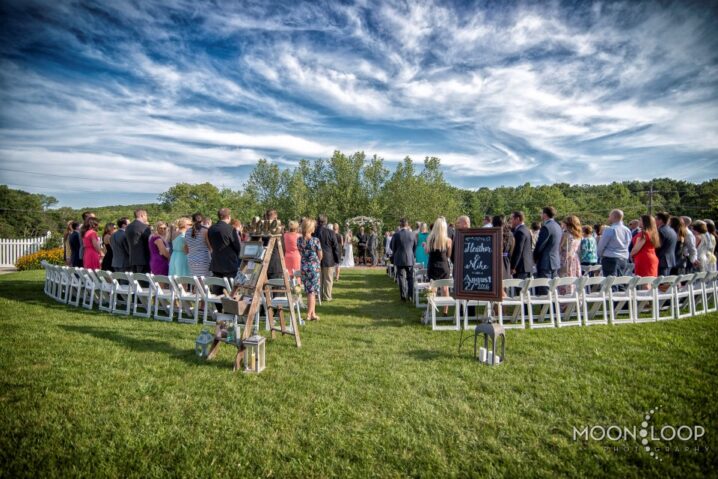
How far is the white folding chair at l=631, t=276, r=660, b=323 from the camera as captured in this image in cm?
654

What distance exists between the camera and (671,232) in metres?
7.72

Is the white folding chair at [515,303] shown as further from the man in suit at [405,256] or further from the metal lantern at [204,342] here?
the metal lantern at [204,342]

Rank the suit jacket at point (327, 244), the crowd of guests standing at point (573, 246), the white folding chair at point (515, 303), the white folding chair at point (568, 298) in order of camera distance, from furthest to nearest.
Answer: the suit jacket at point (327, 244), the crowd of guests standing at point (573, 246), the white folding chair at point (568, 298), the white folding chair at point (515, 303)

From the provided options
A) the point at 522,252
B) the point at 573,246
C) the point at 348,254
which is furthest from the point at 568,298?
the point at 348,254

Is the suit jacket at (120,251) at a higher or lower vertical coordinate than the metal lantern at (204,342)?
higher

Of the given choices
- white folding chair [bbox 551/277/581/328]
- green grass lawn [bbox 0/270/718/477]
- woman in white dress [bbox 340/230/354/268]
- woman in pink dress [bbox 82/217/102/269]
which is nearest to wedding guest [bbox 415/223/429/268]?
white folding chair [bbox 551/277/581/328]

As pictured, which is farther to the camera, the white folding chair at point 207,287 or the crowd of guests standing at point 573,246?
the crowd of guests standing at point 573,246

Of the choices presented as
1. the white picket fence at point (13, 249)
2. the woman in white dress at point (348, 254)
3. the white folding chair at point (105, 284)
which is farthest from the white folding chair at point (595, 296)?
the white picket fence at point (13, 249)

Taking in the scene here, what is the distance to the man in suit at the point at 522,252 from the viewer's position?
6.95 meters

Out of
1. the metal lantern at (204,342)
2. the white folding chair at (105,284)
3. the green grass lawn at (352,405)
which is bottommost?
the green grass lawn at (352,405)

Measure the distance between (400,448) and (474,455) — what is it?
1.85ft

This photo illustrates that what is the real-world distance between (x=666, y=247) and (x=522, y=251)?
11.7 feet

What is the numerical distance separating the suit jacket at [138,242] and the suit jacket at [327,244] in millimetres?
3973

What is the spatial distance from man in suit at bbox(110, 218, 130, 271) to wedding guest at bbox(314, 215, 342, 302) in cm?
454
